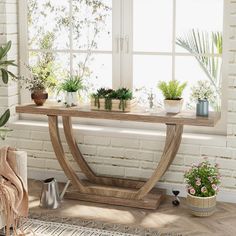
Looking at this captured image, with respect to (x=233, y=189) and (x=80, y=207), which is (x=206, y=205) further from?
(x=80, y=207)

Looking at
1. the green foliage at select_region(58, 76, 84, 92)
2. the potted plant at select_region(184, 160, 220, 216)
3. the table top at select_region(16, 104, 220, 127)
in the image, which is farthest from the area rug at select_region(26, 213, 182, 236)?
the green foliage at select_region(58, 76, 84, 92)

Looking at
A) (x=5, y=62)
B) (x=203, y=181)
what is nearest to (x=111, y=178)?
(x=203, y=181)

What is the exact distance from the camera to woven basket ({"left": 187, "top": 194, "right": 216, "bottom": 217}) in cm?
443

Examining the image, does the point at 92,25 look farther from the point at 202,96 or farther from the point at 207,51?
the point at 202,96

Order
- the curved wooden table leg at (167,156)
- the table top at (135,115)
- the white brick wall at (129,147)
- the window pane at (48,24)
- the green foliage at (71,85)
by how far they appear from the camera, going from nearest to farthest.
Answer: the table top at (135,115) < the curved wooden table leg at (167,156) < the white brick wall at (129,147) < the green foliage at (71,85) < the window pane at (48,24)

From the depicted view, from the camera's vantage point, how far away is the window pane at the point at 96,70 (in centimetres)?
516

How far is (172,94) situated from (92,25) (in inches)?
43.4

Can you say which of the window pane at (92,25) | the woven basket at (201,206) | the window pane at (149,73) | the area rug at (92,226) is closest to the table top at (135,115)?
the window pane at (149,73)

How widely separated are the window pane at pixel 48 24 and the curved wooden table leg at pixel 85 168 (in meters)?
0.79

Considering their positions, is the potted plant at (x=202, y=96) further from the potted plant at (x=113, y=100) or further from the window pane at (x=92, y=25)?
the window pane at (x=92, y=25)

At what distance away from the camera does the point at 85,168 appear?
5070mm

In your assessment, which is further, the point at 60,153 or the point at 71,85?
the point at 60,153

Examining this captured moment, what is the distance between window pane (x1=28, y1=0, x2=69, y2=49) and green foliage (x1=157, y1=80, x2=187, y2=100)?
1145 mm

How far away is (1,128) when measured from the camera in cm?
538
